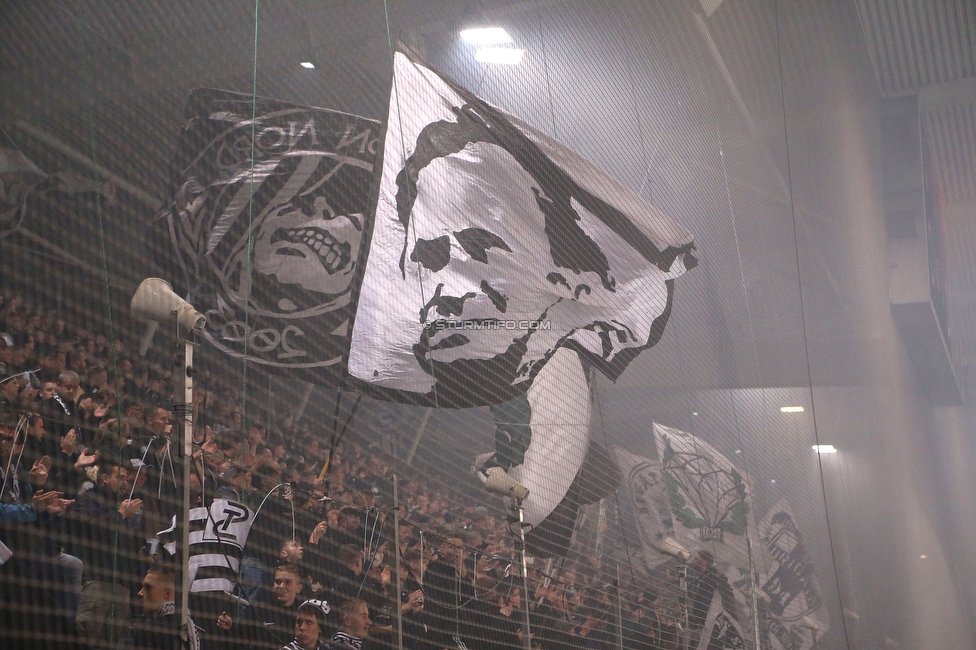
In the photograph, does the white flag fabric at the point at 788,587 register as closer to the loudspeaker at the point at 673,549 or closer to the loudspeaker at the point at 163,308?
the loudspeaker at the point at 673,549

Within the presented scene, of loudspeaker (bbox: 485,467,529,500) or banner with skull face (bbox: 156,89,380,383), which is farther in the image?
loudspeaker (bbox: 485,467,529,500)

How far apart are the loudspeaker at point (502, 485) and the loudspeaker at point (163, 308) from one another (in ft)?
2.55

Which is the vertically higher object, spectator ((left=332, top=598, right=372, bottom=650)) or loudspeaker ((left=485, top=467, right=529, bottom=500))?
loudspeaker ((left=485, top=467, right=529, bottom=500))

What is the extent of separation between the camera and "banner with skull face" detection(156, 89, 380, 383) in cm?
116

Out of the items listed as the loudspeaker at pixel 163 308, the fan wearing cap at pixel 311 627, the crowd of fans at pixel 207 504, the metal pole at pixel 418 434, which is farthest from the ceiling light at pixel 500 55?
the fan wearing cap at pixel 311 627

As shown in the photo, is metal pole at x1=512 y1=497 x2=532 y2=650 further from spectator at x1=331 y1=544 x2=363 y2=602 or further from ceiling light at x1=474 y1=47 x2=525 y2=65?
ceiling light at x1=474 y1=47 x2=525 y2=65

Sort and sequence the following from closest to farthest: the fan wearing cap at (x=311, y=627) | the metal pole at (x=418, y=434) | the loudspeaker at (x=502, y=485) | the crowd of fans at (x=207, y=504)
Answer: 1. the crowd of fans at (x=207, y=504)
2. the fan wearing cap at (x=311, y=627)
3. the metal pole at (x=418, y=434)
4. the loudspeaker at (x=502, y=485)

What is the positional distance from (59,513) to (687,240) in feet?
6.29

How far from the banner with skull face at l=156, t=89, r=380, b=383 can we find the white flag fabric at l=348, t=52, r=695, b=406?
67 millimetres

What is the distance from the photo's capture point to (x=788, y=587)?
2707 millimetres

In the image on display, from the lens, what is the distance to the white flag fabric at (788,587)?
2.60 metres

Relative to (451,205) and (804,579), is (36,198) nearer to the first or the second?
(451,205)

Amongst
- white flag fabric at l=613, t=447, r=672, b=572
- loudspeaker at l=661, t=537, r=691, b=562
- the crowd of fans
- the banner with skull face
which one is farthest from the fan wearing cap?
loudspeaker at l=661, t=537, r=691, b=562

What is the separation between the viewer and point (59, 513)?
892 millimetres
